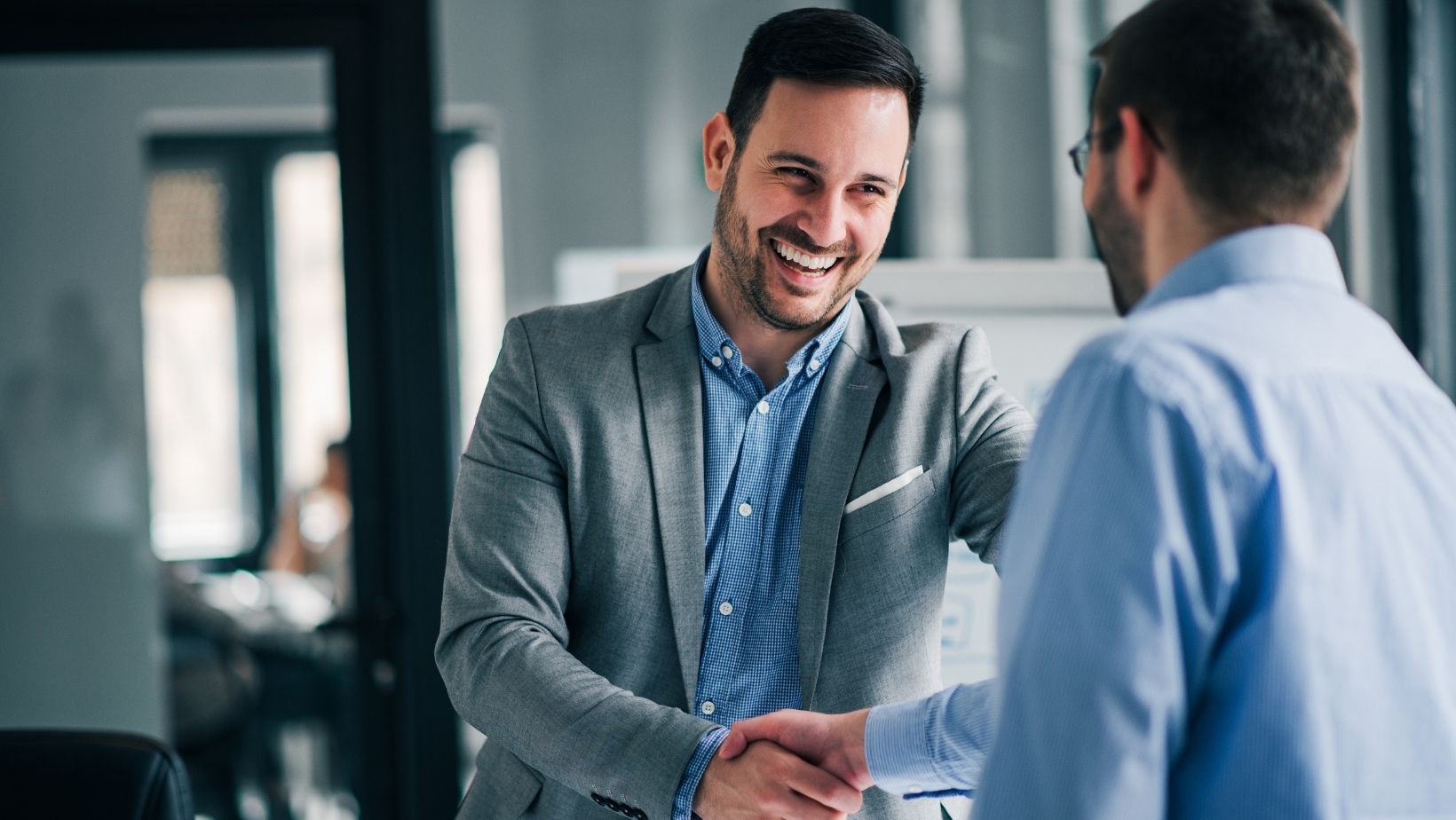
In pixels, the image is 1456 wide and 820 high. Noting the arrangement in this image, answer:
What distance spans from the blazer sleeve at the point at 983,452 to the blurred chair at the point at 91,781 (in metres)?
0.91

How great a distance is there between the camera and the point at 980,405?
1.50 metres

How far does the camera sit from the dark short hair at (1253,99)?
0.84m

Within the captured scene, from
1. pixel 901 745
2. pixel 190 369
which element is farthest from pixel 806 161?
pixel 190 369

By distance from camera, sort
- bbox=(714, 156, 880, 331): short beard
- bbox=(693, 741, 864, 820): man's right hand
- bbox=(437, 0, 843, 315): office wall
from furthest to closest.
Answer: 1. bbox=(437, 0, 843, 315): office wall
2. bbox=(714, 156, 880, 331): short beard
3. bbox=(693, 741, 864, 820): man's right hand

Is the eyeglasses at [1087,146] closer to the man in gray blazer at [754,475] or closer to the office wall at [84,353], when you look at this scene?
the man in gray blazer at [754,475]

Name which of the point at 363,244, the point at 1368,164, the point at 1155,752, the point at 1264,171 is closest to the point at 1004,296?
the point at 1368,164

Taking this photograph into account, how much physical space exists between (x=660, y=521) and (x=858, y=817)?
39cm

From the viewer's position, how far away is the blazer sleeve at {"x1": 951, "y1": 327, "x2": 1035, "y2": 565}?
1423 millimetres

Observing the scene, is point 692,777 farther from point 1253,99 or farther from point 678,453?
point 1253,99

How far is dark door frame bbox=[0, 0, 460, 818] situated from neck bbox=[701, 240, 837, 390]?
1571 millimetres

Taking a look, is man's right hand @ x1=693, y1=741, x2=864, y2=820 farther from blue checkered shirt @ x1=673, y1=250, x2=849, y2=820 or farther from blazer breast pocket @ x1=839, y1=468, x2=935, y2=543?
blazer breast pocket @ x1=839, y1=468, x2=935, y2=543

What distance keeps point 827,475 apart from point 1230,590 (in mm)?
705

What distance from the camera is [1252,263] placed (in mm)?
835

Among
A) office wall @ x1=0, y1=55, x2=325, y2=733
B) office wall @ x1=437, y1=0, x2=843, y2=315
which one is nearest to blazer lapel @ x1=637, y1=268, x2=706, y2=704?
office wall @ x1=437, y1=0, x2=843, y2=315
